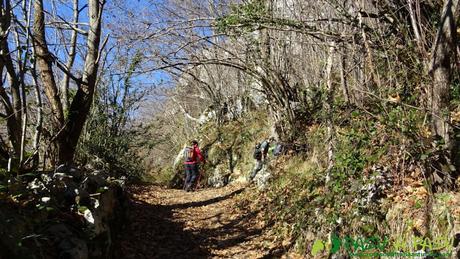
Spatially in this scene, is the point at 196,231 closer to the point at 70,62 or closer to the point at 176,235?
the point at 176,235

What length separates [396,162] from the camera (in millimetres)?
5145

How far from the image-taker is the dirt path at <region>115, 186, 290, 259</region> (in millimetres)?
6043

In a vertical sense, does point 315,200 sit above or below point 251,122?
below

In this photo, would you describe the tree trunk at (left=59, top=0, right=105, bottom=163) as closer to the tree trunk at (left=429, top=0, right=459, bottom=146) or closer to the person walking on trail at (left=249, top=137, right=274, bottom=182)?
the tree trunk at (left=429, top=0, right=459, bottom=146)

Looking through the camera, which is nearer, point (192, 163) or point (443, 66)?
point (443, 66)

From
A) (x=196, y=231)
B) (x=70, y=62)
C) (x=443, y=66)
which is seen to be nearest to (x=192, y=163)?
(x=196, y=231)

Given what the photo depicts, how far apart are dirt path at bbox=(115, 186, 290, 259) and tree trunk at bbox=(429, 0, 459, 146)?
297 cm

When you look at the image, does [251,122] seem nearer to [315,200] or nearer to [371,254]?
[315,200]

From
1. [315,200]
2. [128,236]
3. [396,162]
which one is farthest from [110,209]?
[396,162]

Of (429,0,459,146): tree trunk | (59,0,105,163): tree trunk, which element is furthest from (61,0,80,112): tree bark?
(429,0,459,146): tree trunk

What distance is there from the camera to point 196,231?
7.28 metres

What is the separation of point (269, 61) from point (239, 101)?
614cm

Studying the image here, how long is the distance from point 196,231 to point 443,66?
5.04m

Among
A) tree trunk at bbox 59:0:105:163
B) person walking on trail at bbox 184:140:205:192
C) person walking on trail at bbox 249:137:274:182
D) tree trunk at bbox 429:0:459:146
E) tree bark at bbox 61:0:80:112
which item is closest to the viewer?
tree trunk at bbox 429:0:459:146
